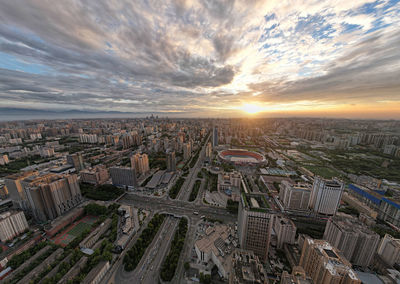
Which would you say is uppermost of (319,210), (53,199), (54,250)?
(53,199)

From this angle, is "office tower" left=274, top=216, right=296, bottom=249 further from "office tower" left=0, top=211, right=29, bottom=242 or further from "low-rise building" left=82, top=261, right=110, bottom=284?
"office tower" left=0, top=211, right=29, bottom=242

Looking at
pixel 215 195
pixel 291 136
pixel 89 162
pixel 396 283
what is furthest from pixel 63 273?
pixel 291 136

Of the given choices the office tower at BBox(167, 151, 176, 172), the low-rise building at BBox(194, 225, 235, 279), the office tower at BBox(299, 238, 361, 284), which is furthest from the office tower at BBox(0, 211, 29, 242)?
the office tower at BBox(299, 238, 361, 284)

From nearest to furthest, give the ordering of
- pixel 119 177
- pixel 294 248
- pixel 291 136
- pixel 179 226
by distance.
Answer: pixel 294 248 → pixel 179 226 → pixel 119 177 → pixel 291 136

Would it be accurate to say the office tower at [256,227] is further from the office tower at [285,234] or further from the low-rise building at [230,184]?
the low-rise building at [230,184]

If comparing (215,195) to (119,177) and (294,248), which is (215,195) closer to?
(294,248)

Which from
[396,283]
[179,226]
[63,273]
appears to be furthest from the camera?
[179,226]

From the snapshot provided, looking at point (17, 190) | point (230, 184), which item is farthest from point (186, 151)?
point (17, 190)
